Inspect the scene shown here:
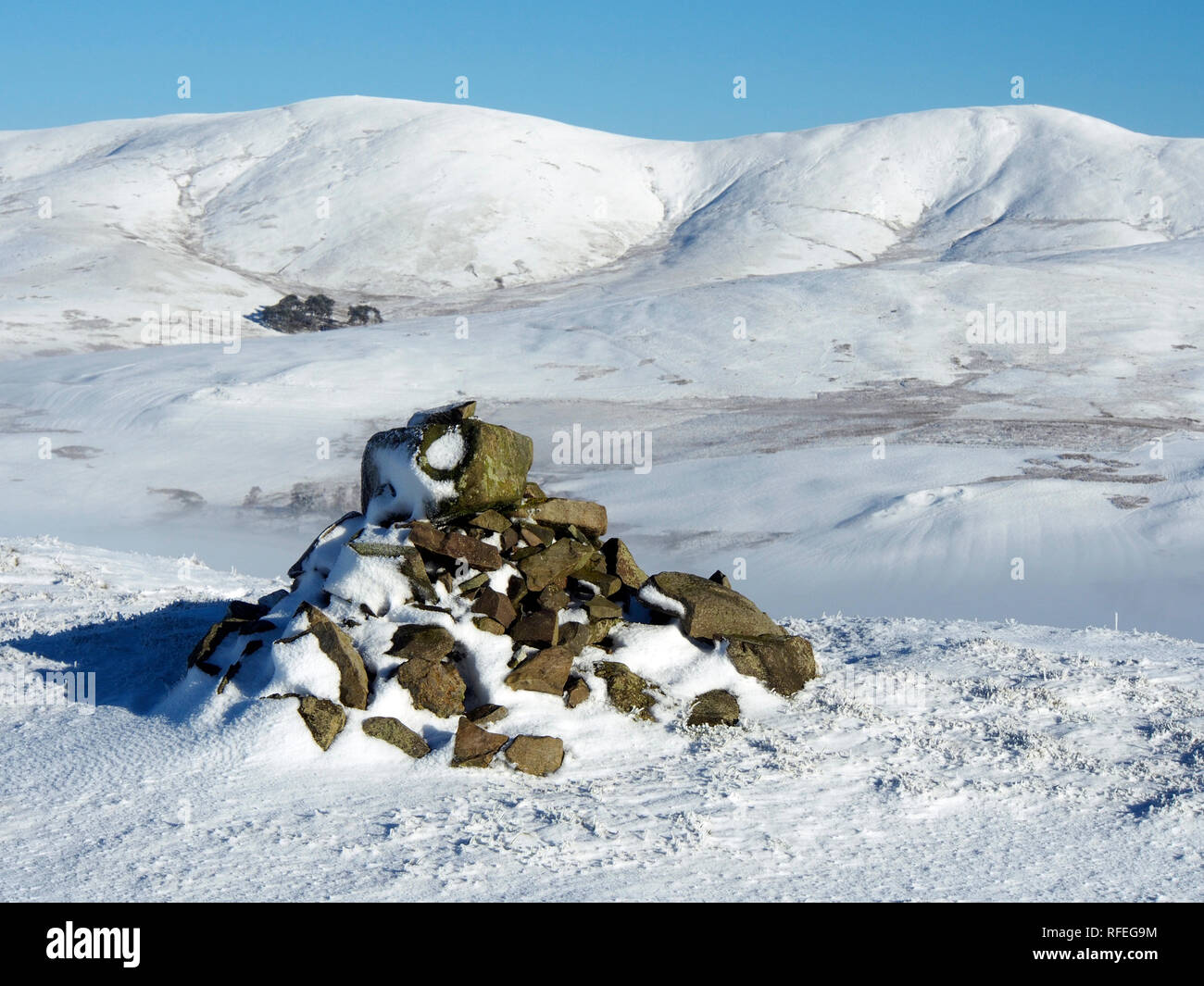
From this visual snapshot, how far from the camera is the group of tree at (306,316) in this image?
40375mm

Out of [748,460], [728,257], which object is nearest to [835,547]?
[748,460]

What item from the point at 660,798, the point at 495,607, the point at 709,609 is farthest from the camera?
the point at 709,609

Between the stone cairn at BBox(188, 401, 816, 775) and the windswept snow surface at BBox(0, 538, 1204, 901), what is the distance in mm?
167

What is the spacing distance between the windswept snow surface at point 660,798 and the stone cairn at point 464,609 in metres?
0.17

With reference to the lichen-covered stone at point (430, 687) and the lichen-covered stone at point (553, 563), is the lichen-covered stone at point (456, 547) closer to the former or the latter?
the lichen-covered stone at point (553, 563)

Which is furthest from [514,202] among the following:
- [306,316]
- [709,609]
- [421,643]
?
[421,643]

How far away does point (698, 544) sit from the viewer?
1492cm

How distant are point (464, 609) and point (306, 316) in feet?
119

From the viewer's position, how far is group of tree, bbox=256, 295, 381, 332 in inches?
1590

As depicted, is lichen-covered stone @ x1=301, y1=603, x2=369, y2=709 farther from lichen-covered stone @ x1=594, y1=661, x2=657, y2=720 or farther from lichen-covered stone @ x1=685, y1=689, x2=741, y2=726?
lichen-covered stone @ x1=685, y1=689, x2=741, y2=726

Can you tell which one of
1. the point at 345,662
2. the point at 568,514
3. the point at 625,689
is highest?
the point at 568,514

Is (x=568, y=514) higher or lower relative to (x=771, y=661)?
higher

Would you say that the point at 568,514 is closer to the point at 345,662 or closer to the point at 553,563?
the point at 553,563

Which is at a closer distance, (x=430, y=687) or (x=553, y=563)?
(x=430, y=687)
